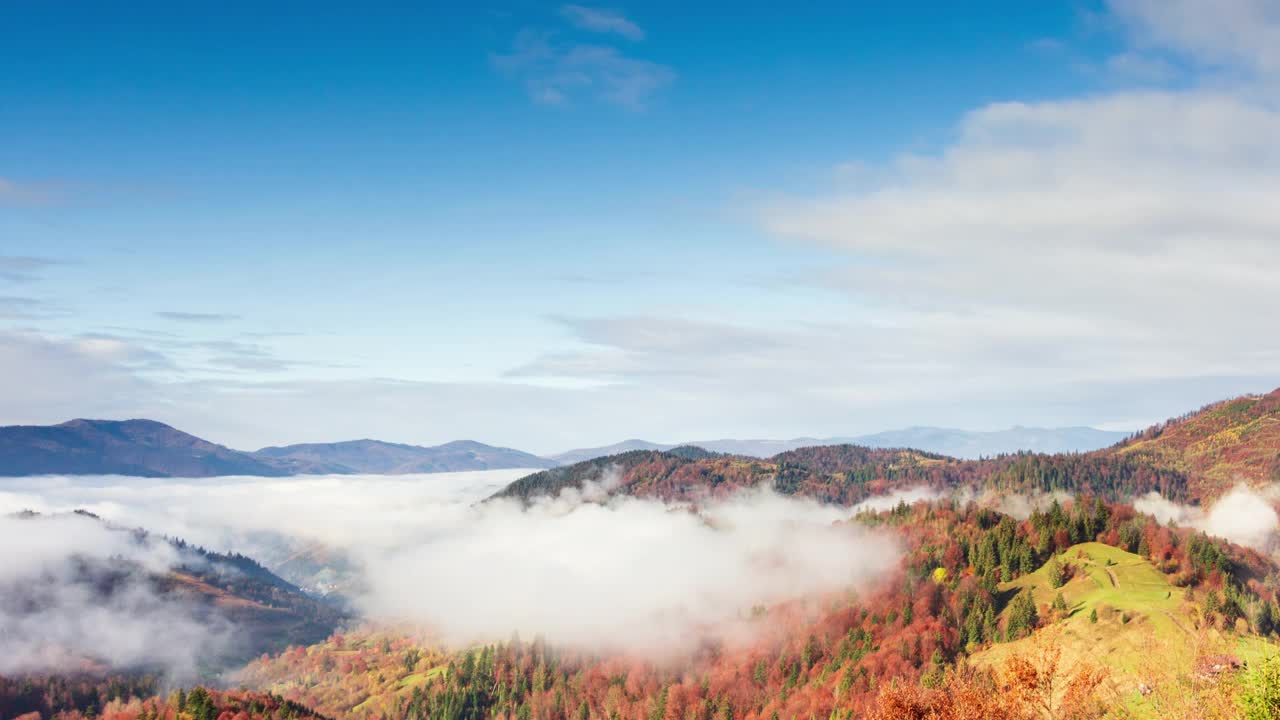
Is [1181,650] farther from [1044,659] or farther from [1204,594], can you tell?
[1044,659]

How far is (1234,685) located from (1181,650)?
364 feet

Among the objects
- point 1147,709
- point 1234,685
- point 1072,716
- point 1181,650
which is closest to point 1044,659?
point 1234,685

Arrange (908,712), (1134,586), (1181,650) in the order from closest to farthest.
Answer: (908,712) → (1181,650) → (1134,586)

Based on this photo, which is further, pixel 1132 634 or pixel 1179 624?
pixel 1179 624

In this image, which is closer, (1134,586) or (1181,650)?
(1181,650)

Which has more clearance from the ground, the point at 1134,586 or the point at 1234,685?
the point at 1234,685

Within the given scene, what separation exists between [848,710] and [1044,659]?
14742 cm

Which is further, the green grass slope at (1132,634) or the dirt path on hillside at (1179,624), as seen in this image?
the dirt path on hillside at (1179,624)

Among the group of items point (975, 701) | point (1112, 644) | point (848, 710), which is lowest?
point (848, 710)

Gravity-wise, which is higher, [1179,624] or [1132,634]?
[1179,624]

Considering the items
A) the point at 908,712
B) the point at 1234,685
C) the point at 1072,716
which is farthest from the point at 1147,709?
the point at 908,712

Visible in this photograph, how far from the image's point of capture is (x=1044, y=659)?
6706cm

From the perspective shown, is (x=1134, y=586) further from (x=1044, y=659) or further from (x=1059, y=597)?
(x=1044, y=659)

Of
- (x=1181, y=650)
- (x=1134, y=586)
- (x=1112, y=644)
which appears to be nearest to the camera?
(x=1181, y=650)
